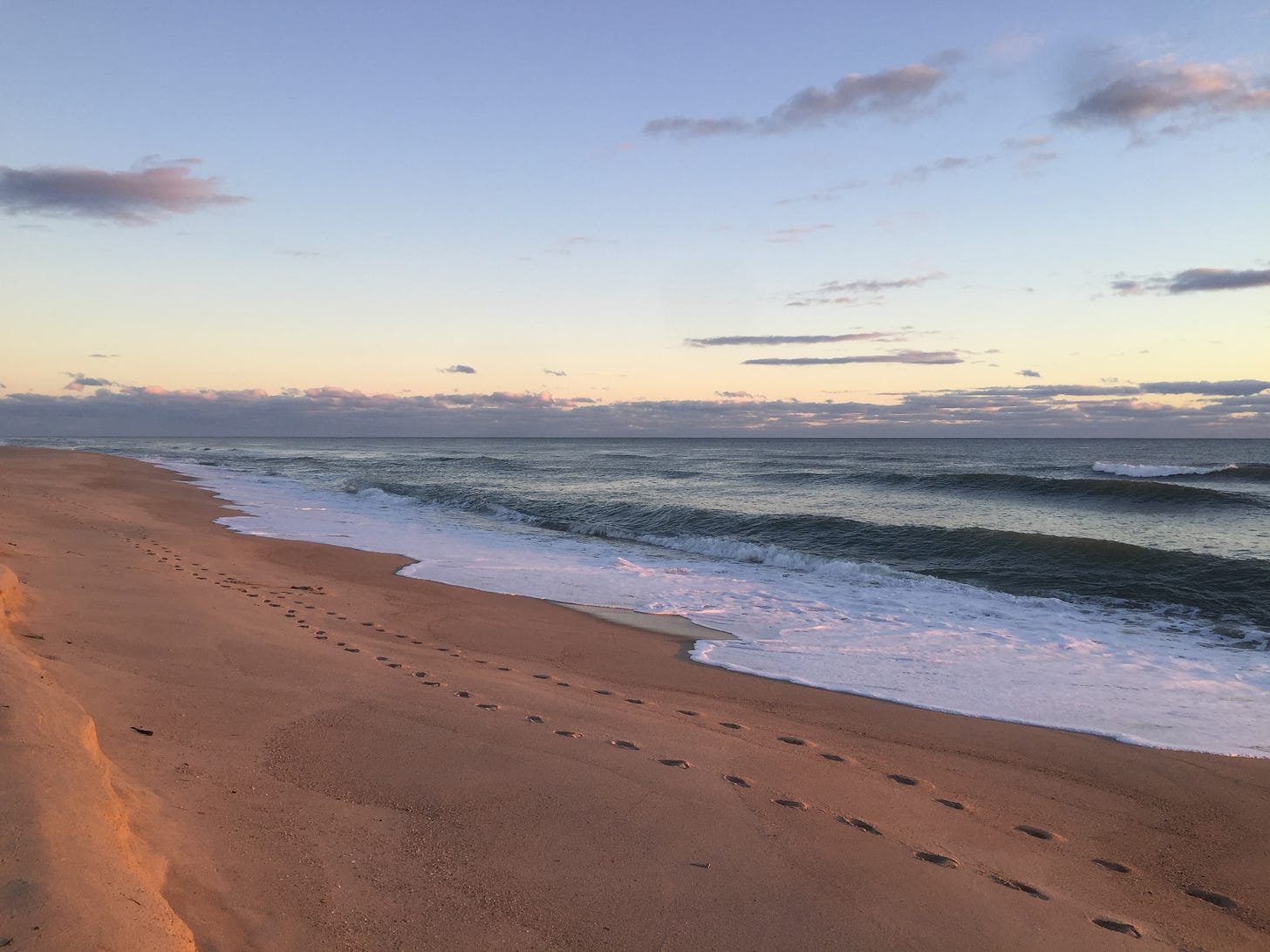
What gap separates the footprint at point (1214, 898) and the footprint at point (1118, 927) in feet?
2.21

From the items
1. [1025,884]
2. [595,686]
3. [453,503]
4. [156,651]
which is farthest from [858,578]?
[453,503]

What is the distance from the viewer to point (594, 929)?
3002 mm

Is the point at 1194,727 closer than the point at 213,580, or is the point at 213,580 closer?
the point at 1194,727

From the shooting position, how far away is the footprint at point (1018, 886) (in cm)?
363

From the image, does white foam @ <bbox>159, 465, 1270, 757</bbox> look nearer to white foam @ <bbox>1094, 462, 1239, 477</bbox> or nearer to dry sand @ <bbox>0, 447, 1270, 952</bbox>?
dry sand @ <bbox>0, 447, 1270, 952</bbox>

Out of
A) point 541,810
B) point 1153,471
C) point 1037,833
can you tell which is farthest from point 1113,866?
point 1153,471

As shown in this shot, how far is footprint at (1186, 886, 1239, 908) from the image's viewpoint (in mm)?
3752

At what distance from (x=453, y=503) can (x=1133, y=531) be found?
798 inches

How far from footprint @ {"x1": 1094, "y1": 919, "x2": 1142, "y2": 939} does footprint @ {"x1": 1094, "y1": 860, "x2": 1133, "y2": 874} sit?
63cm

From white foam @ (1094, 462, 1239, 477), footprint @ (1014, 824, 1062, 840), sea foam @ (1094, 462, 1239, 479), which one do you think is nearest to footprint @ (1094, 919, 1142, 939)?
footprint @ (1014, 824, 1062, 840)

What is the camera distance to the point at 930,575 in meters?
13.7

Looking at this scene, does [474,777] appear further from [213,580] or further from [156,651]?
[213,580]

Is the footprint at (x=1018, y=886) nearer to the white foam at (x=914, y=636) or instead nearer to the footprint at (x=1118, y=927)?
the footprint at (x=1118, y=927)

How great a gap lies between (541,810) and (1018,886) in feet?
7.96
